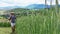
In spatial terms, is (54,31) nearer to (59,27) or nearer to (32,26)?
(59,27)

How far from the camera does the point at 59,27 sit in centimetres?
299

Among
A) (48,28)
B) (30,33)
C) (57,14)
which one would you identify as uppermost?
(57,14)

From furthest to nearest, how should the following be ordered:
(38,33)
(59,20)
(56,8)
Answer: (38,33) → (56,8) → (59,20)

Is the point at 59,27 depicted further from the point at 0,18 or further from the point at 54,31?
the point at 0,18

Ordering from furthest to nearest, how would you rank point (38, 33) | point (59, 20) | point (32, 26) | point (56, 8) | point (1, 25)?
point (1, 25)
point (32, 26)
point (38, 33)
point (56, 8)
point (59, 20)

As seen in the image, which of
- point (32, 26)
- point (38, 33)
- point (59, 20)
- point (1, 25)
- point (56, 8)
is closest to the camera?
point (59, 20)

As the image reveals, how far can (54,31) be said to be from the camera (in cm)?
298

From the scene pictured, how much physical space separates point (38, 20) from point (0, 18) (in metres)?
10.9

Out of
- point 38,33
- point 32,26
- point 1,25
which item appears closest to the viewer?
point 38,33

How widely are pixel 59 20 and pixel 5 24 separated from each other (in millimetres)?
11527

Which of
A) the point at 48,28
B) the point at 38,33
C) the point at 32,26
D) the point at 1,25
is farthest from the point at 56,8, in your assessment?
the point at 1,25

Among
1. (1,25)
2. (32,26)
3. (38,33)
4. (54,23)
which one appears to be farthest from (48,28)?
(1,25)

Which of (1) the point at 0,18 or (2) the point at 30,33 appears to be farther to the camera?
(1) the point at 0,18

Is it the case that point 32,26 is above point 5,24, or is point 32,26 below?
above
